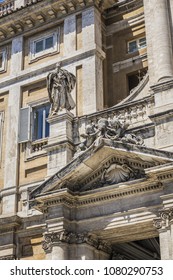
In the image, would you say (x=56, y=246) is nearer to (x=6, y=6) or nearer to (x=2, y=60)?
(x=2, y=60)

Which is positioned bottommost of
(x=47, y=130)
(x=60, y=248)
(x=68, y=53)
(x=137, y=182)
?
(x=60, y=248)

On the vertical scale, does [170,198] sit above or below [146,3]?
below

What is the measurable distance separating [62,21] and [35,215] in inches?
305

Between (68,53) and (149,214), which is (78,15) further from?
(149,214)

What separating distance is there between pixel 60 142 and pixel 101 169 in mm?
1766

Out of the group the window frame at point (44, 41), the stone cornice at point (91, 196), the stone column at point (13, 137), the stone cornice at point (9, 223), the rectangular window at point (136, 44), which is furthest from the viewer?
the window frame at point (44, 41)

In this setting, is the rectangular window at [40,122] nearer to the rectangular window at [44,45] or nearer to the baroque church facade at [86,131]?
the baroque church facade at [86,131]

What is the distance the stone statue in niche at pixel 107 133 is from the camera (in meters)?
15.5

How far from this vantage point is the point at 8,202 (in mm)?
18875

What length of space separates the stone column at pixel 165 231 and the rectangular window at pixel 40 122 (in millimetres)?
6627

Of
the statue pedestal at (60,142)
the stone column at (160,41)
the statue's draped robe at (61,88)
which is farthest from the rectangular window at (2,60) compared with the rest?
the stone column at (160,41)

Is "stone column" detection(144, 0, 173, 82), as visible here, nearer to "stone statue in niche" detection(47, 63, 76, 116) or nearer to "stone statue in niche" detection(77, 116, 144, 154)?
"stone statue in niche" detection(77, 116, 144, 154)

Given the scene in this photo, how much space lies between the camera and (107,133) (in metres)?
15.6
